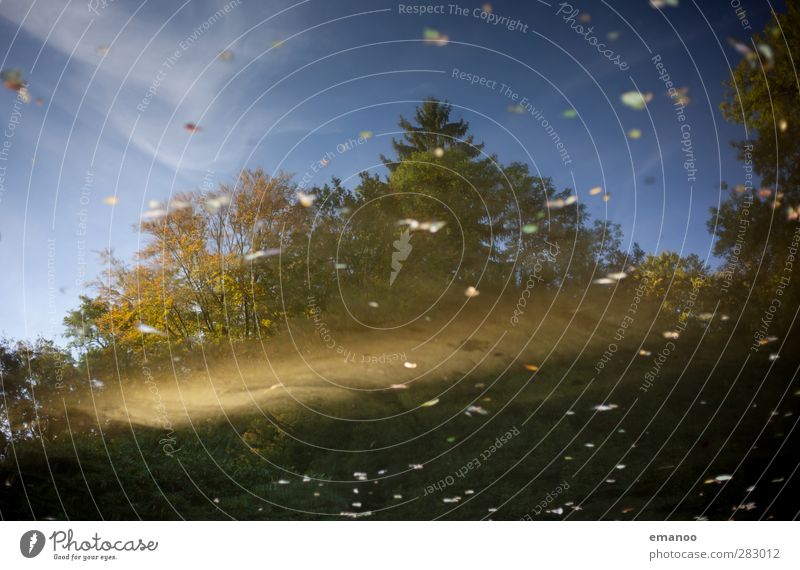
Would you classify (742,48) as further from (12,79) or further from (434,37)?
(12,79)

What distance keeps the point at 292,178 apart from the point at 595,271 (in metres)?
3.52

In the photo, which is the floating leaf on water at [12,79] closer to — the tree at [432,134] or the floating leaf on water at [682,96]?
the tree at [432,134]

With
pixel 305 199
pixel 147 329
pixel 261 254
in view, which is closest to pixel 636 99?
pixel 305 199

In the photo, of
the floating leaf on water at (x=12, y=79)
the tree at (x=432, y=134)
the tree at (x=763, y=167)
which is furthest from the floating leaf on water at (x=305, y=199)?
the tree at (x=763, y=167)

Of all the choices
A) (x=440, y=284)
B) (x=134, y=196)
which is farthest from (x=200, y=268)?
(x=440, y=284)

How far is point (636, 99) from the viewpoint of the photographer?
5.22m

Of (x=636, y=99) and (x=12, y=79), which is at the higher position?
(x=12, y=79)

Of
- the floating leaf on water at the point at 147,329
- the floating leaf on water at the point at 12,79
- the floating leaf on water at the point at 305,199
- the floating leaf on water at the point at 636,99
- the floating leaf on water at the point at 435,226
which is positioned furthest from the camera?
the floating leaf on water at the point at 435,226

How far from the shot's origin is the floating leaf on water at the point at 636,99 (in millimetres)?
5206

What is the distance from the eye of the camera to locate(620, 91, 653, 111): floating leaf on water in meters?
5.21

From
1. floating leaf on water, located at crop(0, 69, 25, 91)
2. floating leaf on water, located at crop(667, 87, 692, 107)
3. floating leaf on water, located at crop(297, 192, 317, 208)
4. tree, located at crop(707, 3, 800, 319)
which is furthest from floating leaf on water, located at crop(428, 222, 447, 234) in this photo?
floating leaf on water, located at crop(0, 69, 25, 91)

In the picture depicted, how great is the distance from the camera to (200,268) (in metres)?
5.17

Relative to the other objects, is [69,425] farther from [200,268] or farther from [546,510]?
[546,510]
